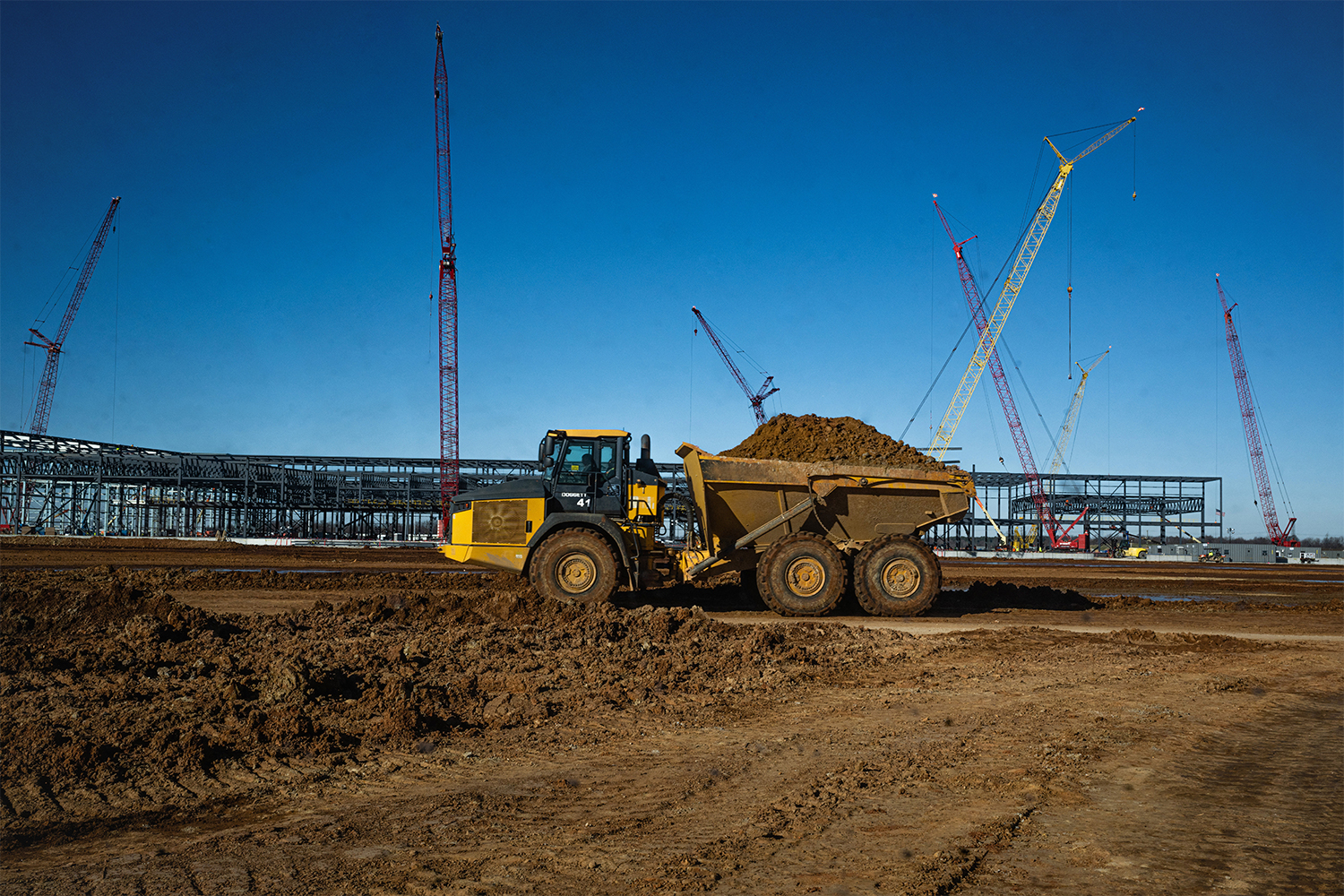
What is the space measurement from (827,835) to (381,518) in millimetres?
74359

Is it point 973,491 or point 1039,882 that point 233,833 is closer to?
point 1039,882

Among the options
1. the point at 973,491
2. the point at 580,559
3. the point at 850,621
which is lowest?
the point at 850,621

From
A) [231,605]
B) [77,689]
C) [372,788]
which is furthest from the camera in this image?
[231,605]

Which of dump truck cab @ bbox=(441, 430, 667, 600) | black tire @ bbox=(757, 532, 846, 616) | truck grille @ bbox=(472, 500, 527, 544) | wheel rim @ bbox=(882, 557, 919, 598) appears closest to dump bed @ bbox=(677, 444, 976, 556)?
black tire @ bbox=(757, 532, 846, 616)

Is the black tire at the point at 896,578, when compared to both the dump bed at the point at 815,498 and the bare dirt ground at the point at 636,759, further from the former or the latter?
the bare dirt ground at the point at 636,759

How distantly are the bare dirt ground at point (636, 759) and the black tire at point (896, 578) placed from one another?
2607mm

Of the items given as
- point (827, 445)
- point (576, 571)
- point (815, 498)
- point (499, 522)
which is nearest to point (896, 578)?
point (815, 498)

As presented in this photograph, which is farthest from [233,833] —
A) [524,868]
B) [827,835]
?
[827,835]

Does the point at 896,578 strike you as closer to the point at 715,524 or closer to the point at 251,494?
the point at 715,524

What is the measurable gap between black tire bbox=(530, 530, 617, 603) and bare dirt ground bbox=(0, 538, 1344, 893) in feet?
4.88

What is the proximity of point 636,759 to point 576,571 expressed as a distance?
25.0ft

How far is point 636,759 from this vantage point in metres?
5.92

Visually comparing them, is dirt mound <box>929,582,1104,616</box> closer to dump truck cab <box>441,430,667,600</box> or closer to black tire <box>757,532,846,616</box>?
black tire <box>757,532,846,616</box>

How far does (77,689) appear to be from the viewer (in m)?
6.80
